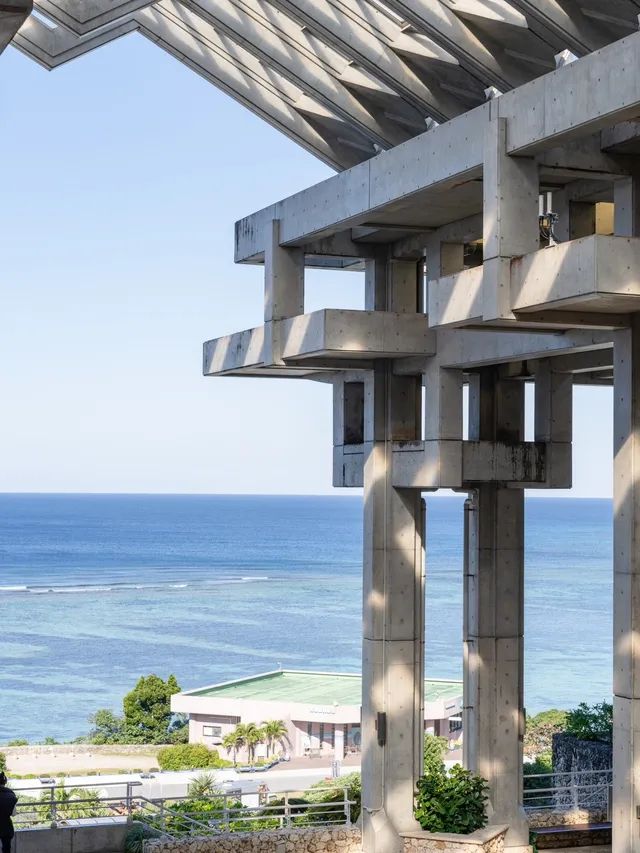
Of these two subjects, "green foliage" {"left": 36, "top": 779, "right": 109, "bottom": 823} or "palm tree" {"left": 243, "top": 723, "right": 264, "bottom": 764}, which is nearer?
"green foliage" {"left": 36, "top": 779, "right": 109, "bottom": 823}

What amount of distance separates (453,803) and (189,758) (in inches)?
1536

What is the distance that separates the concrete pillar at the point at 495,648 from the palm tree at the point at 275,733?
40.1 meters

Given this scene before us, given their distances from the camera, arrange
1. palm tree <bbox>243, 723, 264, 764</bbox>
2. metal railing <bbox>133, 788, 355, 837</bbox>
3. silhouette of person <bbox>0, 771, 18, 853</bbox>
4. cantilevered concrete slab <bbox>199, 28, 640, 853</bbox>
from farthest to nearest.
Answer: palm tree <bbox>243, 723, 264, 764</bbox>
metal railing <bbox>133, 788, 355, 837</bbox>
cantilevered concrete slab <bbox>199, 28, 640, 853</bbox>
silhouette of person <bbox>0, 771, 18, 853</bbox>

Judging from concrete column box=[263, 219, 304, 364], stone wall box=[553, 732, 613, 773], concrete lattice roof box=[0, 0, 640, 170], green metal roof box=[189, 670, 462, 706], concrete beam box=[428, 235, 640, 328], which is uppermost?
concrete lattice roof box=[0, 0, 640, 170]

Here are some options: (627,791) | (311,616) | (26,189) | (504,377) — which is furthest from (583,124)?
(26,189)

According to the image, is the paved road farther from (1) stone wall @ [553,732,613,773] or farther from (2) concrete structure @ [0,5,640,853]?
(2) concrete structure @ [0,5,640,853]

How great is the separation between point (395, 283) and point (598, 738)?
10619 millimetres

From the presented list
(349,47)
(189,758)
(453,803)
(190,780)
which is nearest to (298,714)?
(189,758)

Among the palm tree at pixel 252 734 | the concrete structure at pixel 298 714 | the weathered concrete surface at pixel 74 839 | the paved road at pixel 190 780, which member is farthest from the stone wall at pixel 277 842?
the palm tree at pixel 252 734

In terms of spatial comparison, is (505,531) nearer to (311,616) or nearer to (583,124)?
(583,124)

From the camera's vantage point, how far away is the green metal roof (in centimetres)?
6588

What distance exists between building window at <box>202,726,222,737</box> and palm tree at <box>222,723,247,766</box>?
93.6 inches

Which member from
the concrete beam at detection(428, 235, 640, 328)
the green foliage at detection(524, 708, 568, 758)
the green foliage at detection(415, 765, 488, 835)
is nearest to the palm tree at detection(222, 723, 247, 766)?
the green foliage at detection(524, 708, 568, 758)

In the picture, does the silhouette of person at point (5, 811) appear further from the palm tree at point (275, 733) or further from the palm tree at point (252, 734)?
the palm tree at point (252, 734)
